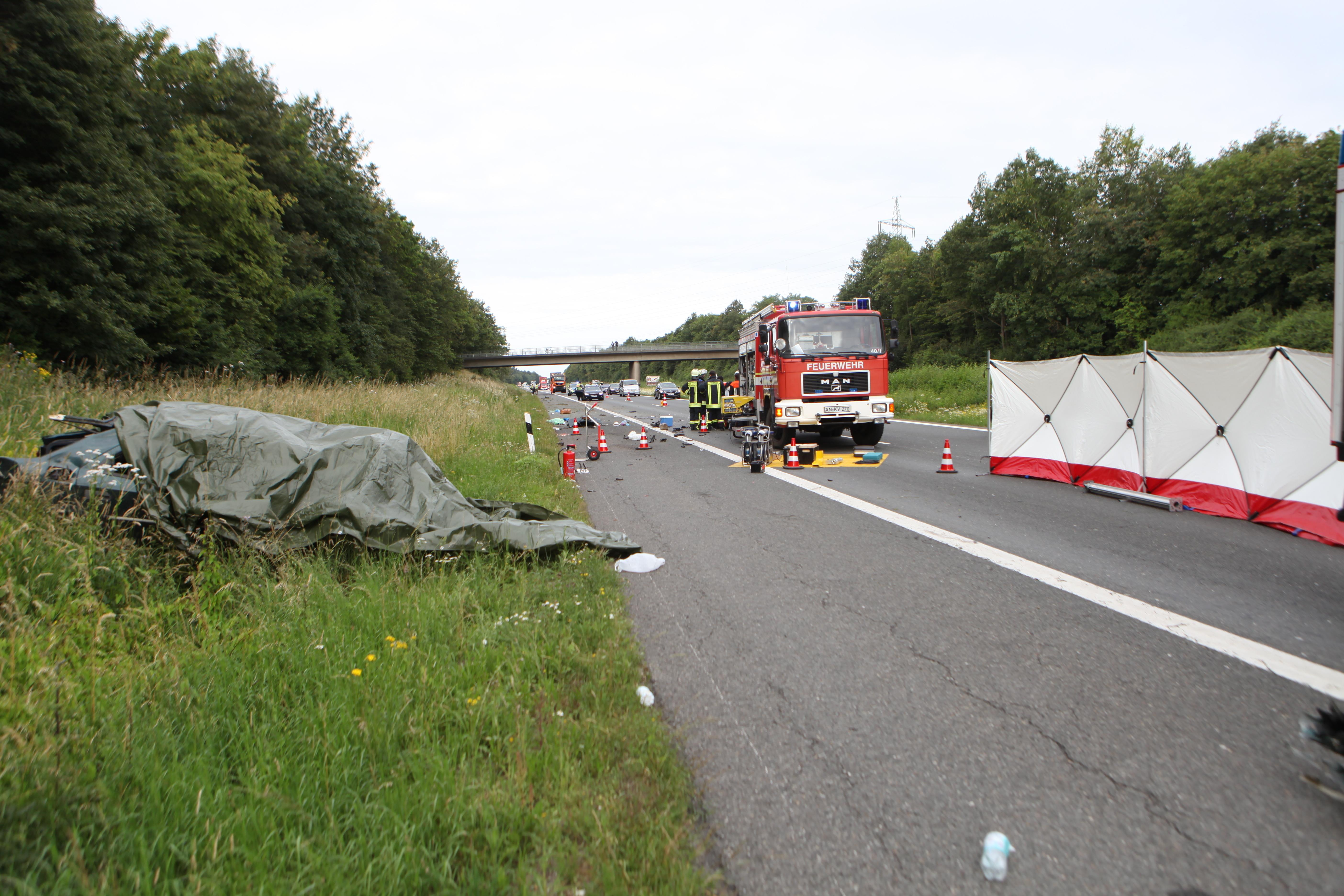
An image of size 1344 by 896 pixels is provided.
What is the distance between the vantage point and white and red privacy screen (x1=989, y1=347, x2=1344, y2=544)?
6449mm

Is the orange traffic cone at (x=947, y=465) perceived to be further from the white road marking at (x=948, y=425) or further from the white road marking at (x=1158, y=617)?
the white road marking at (x=948, y=425)

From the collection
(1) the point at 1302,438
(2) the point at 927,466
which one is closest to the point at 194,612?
(1) the point at 1302,438

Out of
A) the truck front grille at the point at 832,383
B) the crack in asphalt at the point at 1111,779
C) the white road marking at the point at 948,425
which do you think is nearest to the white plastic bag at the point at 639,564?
the crack in asphalt at the point at 1111,779

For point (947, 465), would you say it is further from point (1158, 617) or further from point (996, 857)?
point (996, 857)

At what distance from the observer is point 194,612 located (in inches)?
148

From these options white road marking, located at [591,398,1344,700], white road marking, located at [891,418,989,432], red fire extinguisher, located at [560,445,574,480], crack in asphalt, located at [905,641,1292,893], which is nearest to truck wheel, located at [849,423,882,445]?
white road marking, located at [891,418,989,432]

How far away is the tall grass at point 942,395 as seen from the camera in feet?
69.9

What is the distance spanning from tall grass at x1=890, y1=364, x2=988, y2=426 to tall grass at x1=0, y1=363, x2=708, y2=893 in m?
17.5

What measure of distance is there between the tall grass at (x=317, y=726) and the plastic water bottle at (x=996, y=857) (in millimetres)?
923

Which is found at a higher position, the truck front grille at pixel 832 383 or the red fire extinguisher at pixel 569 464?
the truck front grille at pixel 832 383

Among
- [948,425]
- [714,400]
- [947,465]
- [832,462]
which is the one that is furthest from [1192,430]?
[714,400]

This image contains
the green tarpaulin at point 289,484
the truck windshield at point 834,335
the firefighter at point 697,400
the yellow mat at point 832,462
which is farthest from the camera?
the firefighter at point 697,400

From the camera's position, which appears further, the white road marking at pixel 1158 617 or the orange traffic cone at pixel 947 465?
the orange traffic cone at pixel 947 465

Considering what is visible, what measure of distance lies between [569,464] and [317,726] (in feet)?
27.5
